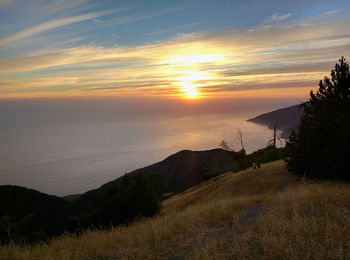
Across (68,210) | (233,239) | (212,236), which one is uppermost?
(233,239)

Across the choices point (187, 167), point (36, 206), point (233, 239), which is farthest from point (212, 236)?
point (187, 167)

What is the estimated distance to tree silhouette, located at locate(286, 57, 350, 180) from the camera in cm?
1606

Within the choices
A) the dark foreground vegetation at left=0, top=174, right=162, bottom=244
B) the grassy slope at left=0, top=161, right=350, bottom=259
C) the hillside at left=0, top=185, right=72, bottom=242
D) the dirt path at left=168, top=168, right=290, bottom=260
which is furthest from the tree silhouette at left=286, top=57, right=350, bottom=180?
the hillside at left=0, top=185, right=72, bottom=242

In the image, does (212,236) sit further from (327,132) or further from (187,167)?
(187,167)

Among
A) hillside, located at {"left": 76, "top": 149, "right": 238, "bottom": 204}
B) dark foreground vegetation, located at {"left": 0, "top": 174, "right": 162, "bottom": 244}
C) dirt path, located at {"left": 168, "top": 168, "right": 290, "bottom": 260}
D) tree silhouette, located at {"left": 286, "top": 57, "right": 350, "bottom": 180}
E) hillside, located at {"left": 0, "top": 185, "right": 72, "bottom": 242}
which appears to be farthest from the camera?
hillside, located at {"left": 76, "top": 149, "right": 238, "bottom": 204}

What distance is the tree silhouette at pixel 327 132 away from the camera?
52.7 feet

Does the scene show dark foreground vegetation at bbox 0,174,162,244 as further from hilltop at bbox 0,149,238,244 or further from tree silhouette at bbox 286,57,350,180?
tree silhouette at bbox 286,57,350,180

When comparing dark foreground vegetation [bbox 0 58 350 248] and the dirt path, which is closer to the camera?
the dirt path

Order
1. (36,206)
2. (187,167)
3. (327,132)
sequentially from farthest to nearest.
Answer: (187,167) → (36,206) → (327,132)

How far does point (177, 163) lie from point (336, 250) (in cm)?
10464

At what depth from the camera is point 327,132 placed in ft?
57.3

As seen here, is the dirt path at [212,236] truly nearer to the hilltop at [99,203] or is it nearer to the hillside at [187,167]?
the hilltop at [99,203]

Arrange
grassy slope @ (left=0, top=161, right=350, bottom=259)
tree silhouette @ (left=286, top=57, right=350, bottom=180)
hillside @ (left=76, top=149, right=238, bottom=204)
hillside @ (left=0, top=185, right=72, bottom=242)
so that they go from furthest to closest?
1. hillside @ (left=76, top=149, right=238, bottom=204)
2. hillside @ (left=0, top=185, right=72, bottom=242)
3. tree silhouette @ (left=286, top=57, right=350, bottom=180)
4. grassy slope @ (left=0, top=161, right=350, bottom=259)

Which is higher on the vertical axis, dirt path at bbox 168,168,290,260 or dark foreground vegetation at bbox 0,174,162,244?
dirt path at bbox 168,168,290,260
